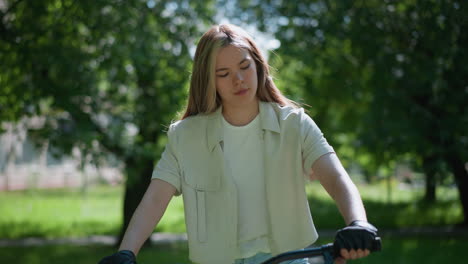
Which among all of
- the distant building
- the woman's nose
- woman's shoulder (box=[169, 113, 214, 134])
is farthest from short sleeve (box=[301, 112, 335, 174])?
the distant building

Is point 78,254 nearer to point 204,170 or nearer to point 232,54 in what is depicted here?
point 204,170

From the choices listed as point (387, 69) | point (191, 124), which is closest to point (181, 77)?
point (387, 69)

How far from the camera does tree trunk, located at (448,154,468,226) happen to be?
9.09 metres

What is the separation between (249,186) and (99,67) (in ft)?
20.6

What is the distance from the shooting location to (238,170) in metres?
2.21

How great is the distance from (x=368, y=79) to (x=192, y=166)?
766cm

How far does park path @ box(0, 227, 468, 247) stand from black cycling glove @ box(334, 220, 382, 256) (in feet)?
29.8

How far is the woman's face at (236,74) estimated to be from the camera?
2.22 meters

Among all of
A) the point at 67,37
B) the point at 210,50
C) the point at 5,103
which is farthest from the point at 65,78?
the point at 210,50

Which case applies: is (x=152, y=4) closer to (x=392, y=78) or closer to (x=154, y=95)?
(x=154, y=95)

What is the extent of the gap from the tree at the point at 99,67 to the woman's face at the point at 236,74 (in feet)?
18.5

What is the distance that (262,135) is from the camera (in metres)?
2.23

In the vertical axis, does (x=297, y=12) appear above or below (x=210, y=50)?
above

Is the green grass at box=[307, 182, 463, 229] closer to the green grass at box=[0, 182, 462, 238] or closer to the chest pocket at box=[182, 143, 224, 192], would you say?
the green grass at box=[0, 182, 462, 238]
